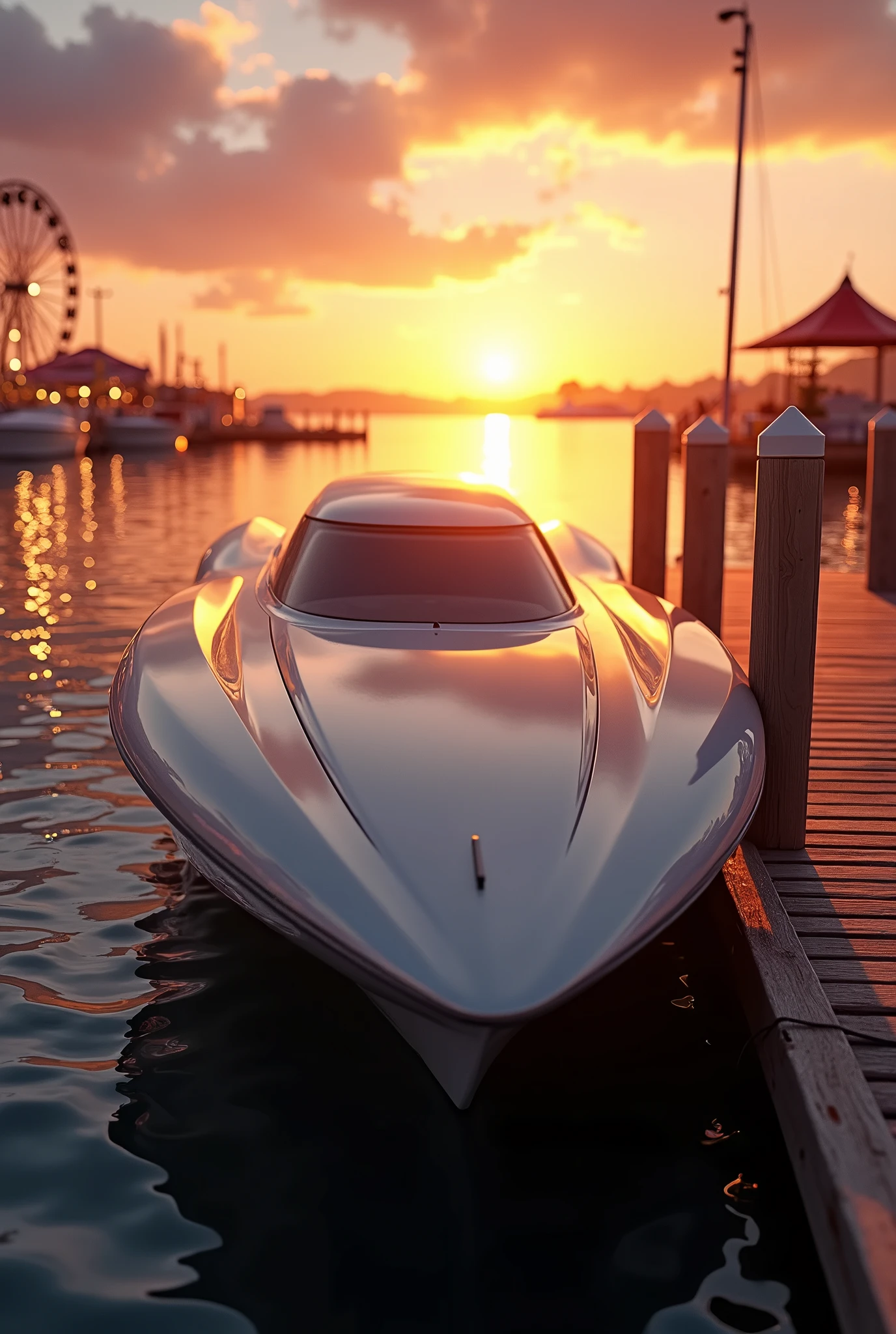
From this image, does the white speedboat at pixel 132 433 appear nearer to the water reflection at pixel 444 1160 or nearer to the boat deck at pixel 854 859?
the boat deck at pixel 854 859

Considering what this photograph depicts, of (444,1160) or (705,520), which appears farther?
(705,520)

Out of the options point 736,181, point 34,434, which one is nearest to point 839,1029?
point 736,181

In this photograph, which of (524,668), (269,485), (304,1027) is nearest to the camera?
(304,1027)

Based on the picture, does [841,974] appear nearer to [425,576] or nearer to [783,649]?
[783,649]

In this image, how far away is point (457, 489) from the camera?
528 cm

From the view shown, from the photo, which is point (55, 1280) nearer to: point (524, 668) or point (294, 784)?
point (294, 784)

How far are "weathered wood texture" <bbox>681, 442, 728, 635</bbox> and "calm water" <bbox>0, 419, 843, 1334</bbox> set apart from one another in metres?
3.01

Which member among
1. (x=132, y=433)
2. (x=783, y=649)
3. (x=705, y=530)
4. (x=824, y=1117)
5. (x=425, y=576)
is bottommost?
(x=824, y=1117)

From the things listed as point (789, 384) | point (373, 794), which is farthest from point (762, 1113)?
point (789, 384)

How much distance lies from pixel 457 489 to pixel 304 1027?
261cm

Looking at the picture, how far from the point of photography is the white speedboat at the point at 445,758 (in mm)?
2619

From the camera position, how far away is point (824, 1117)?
255 centimetres

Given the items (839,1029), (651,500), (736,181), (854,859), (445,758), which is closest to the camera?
(839,1029)

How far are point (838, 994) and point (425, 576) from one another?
88.6 inches
